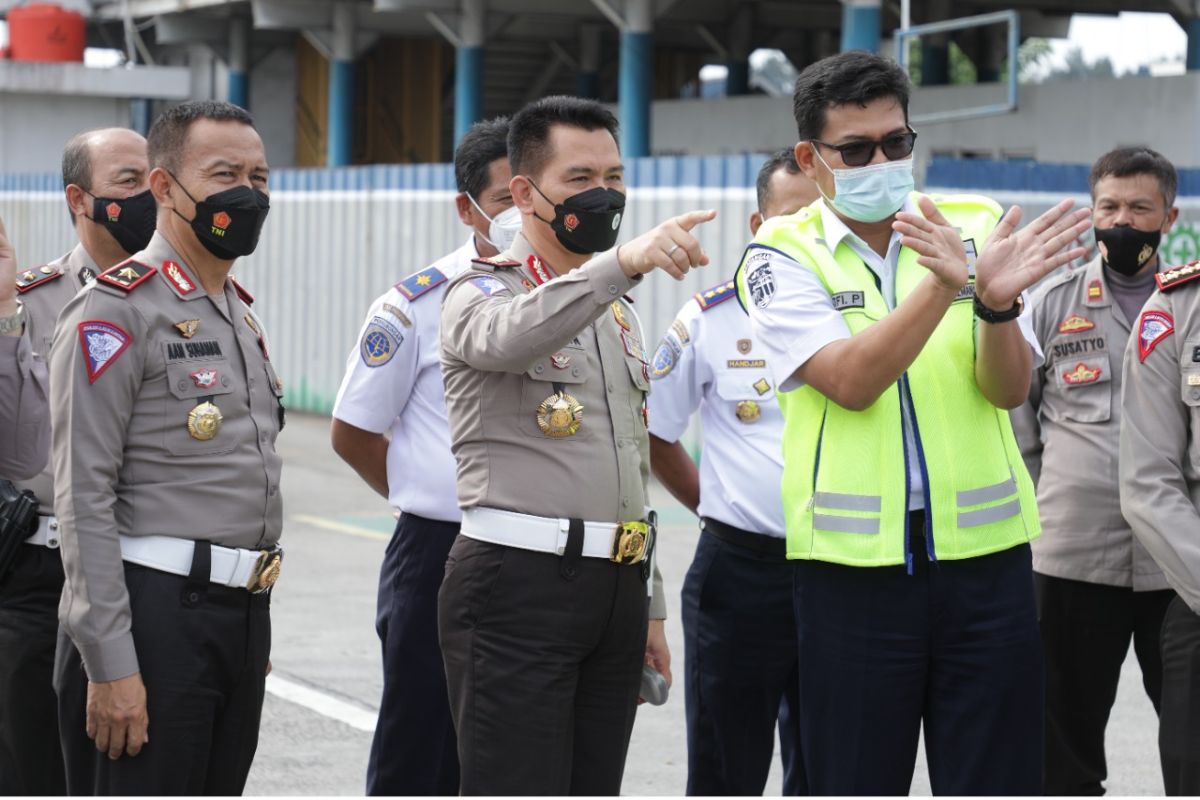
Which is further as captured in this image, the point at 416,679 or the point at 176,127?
the point at 416,679

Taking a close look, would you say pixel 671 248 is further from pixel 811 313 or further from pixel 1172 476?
pixel 1172 476

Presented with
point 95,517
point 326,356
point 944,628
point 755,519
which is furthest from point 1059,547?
point 326,356

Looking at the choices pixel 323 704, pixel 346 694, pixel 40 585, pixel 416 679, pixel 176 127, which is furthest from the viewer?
pixel 346 694

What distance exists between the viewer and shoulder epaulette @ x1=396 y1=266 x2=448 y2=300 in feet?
17.2

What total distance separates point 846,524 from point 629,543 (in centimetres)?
50

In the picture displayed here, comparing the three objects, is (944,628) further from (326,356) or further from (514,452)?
(326,356)

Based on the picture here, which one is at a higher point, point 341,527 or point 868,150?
point 868,150

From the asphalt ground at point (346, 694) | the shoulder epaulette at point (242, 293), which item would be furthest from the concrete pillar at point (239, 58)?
the shoulder epaulette at point (242, 293)

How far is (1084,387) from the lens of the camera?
5.53 metres

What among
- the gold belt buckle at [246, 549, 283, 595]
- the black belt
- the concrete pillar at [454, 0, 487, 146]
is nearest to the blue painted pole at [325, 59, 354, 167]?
the concrete pillar at [454, 0, 487, 146]

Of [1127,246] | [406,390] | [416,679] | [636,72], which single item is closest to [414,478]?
[406,390]

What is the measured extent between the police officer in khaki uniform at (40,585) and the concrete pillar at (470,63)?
20331 mm

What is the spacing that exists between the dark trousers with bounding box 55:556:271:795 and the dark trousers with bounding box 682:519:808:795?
166cm

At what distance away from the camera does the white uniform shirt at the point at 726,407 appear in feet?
17.1
